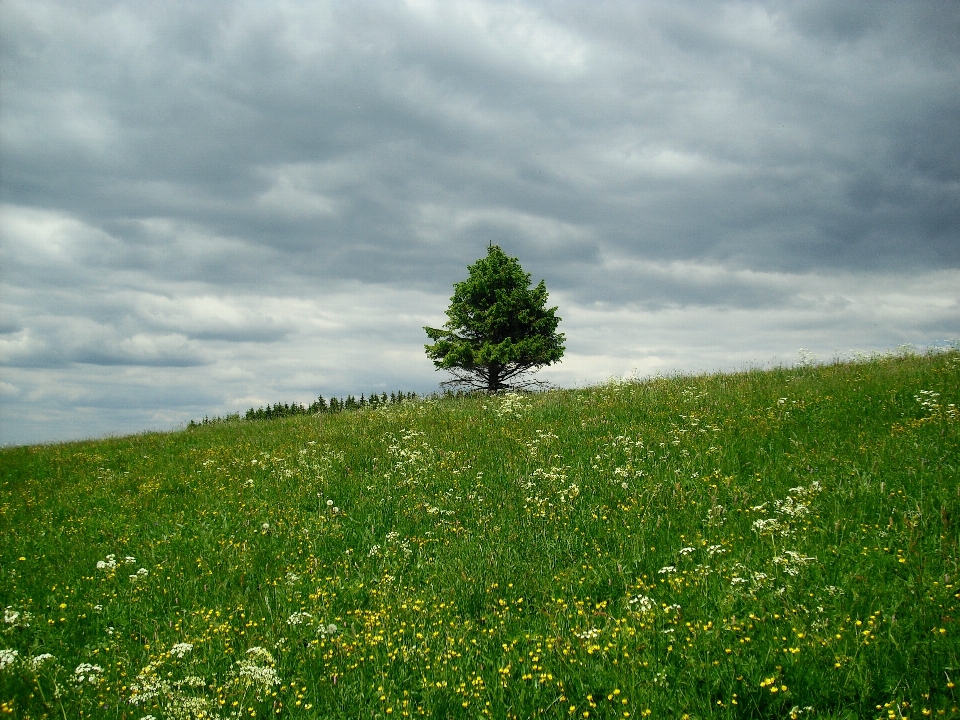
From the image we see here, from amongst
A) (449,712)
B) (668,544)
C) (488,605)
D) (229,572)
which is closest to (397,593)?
(488,605)

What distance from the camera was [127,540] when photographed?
9.20 metres

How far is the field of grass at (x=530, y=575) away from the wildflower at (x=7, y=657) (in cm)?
2

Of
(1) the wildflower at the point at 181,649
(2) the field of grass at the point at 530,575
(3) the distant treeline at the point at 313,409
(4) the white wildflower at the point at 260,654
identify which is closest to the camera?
(2) the field of grass at the point at 530,575

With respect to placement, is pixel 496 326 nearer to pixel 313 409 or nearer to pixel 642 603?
pixel 313 409

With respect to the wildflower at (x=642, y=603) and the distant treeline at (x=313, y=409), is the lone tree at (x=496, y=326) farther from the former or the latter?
the wildflower at (x=642, y=603)

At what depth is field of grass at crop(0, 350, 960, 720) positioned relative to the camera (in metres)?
4.69

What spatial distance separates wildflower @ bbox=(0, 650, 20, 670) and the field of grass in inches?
1.0

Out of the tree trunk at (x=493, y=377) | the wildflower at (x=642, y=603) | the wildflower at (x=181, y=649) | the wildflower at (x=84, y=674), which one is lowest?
the wildflower at (x=84, y=674)

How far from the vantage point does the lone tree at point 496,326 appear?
3350cm

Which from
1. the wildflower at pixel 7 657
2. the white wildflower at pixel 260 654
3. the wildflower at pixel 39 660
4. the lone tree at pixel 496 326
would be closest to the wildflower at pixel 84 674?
the wildflower at pixel 39 660

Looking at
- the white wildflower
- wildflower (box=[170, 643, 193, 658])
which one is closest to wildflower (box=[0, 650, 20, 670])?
wildflower (box=[170, 643, 193, 658])

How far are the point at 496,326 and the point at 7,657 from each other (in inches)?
1139

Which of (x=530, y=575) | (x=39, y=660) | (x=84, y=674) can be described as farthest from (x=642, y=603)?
(x=39, y=660)

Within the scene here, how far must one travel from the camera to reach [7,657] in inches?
217
